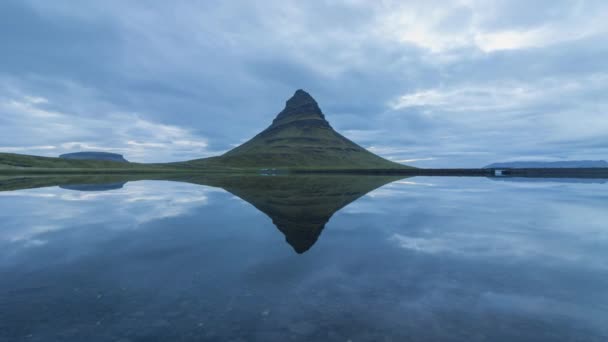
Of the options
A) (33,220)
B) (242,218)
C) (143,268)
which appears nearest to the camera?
(143,268)

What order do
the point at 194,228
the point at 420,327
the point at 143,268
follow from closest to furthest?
the point at 420,327
the point at 143,268
the point at 194,228

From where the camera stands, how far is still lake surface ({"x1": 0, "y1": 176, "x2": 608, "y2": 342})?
25.3ft

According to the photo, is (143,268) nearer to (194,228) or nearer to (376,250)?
(194,228)

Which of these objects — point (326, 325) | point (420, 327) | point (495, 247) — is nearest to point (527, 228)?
point (495, 247)

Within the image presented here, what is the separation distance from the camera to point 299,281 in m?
11.0

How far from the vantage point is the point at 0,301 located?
29.1ft

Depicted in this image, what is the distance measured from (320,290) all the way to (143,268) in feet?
24.1

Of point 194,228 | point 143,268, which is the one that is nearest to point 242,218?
point 194,228

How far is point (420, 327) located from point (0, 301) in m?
11.9

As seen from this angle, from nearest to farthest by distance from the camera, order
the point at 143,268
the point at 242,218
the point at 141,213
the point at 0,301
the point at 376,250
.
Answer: the point at 0,301, the point at 143,268, the point at 376,250, the point at 242,218, the point at 141,213

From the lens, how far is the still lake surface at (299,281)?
7723 mm

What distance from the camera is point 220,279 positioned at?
36.4 feet

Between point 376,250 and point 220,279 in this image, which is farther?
point 376,250

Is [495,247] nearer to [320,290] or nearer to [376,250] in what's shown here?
[376,250]
